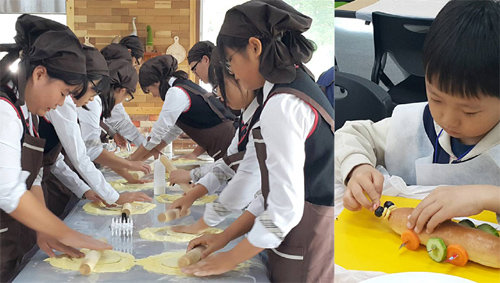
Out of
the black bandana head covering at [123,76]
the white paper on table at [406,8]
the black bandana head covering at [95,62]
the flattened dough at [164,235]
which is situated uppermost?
the white paper on table at [406,8]

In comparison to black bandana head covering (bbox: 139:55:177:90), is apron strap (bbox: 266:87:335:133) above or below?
below

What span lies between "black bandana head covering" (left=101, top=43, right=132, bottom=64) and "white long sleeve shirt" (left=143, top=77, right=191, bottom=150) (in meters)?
0.12

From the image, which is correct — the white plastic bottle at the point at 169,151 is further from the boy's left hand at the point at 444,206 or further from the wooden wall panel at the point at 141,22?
the boy's left hand at the point at 444,206

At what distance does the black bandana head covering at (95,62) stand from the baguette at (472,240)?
79 cm

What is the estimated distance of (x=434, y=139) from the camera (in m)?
1.25

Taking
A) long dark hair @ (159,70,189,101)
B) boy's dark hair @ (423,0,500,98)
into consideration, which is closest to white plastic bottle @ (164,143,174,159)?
long dark hair @ (159,70,189,101)

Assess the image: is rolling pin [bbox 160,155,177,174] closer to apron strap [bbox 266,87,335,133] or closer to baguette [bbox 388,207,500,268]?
apron strap [bbox 266,87,335,133]

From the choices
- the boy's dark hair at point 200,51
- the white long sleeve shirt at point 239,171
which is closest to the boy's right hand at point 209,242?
the white long sleeve shirt at point 239,171

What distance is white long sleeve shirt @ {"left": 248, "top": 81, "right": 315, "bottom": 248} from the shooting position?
117 centimetres

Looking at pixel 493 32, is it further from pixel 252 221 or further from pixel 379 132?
pixel 252 221

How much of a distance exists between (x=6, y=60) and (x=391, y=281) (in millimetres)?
1001

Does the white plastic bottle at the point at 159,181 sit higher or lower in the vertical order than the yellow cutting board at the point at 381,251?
higher

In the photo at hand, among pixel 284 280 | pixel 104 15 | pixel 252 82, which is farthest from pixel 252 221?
pixel 104 15

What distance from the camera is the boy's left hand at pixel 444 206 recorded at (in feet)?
3.80
